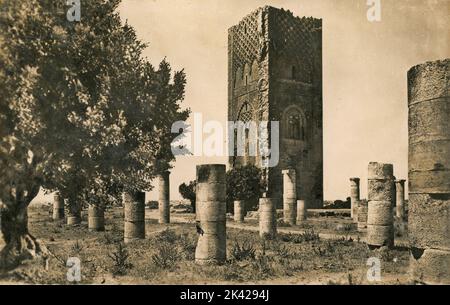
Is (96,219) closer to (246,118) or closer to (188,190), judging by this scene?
(188,190)

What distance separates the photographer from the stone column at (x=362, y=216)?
1835 cm

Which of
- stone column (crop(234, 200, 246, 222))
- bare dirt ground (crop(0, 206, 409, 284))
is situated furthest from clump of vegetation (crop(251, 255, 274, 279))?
stone column (crop(234, 200, 246, 222))

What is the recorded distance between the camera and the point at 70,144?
10320mm

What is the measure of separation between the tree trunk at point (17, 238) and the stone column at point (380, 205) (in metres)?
8.23

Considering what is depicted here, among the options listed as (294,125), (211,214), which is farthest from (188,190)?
(211,214)

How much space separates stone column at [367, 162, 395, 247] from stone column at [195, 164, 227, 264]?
4.31 m

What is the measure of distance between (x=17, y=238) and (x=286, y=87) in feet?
77.3

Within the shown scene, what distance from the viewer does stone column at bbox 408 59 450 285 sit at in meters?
7.07

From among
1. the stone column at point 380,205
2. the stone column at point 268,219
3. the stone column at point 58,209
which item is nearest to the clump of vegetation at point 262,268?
the stone column at point 380,205

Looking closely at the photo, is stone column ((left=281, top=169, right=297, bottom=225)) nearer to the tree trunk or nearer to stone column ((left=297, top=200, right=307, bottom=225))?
stone column ((left=297, top=200, right=307, bottom=225))
